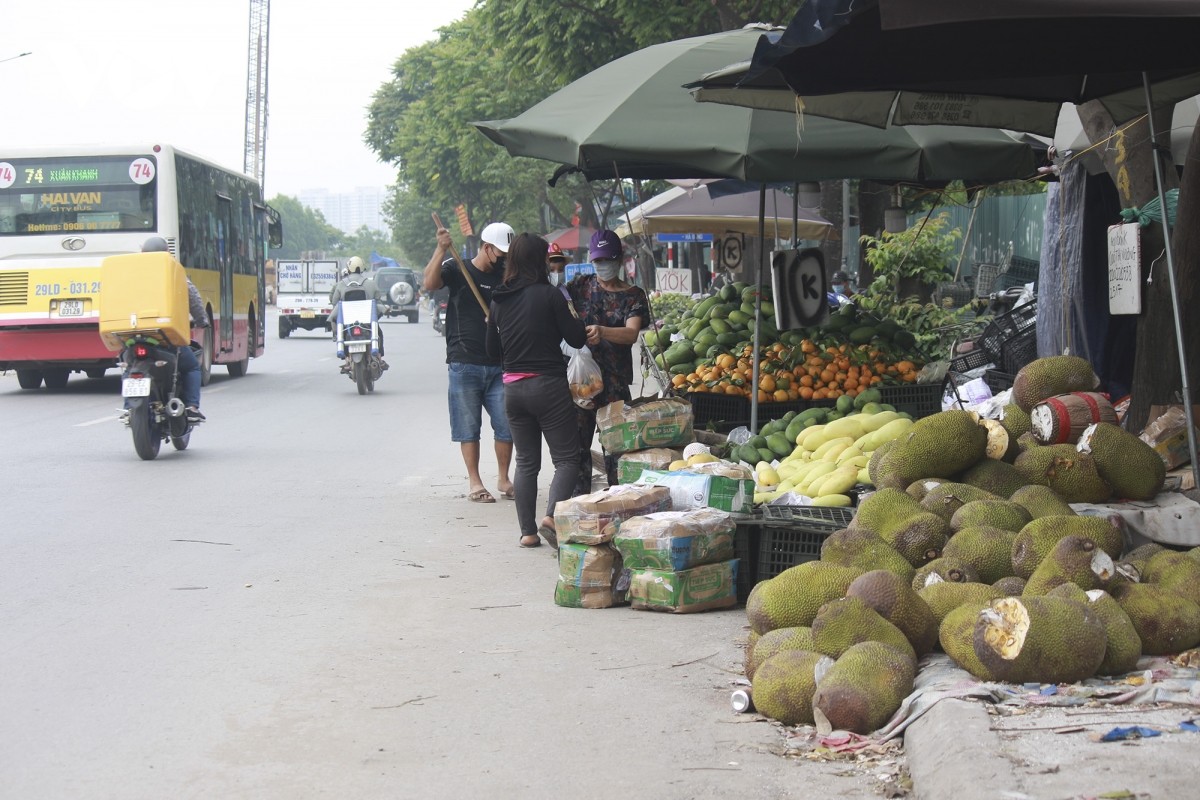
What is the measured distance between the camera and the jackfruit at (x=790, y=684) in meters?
4.80

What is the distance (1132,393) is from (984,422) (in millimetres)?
1519

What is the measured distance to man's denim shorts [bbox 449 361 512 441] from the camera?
988 centimetres

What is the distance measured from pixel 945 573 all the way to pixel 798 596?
0.61 m

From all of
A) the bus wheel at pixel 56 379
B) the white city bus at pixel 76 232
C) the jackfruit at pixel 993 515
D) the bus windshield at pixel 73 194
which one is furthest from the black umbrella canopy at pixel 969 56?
the bus wheel at pixel 56 379

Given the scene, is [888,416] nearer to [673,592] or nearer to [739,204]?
[673,592]

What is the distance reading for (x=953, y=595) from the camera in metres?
5.25

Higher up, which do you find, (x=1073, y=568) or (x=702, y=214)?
(x=702, y=214)

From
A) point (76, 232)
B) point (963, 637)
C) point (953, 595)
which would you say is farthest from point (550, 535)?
point (76, 232)

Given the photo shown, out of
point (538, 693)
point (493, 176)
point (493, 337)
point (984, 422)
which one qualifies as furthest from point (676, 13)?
point (493, 176)

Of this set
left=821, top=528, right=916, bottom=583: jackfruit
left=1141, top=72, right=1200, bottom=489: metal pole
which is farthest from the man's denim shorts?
left=1141, top=72, right=1200, bottom=489: metal pole

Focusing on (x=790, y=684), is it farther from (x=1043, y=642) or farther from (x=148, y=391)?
(x=148, y=391)

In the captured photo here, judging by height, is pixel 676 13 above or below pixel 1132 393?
above

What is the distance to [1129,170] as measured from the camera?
25.4ft

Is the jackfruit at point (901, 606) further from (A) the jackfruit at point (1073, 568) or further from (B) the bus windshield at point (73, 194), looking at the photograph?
(B) the bus windshield at point (73, 194)
